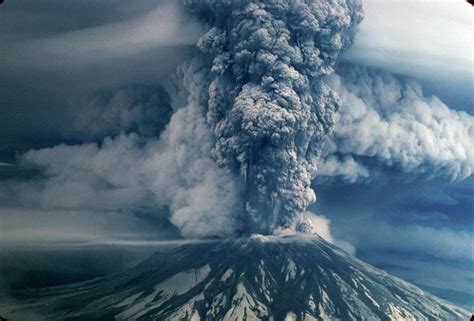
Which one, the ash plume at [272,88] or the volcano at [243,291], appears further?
the volcano at [243,291]

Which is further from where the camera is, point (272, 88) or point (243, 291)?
point (243, 291)

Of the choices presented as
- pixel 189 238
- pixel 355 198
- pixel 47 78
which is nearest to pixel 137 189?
pixel 189 238

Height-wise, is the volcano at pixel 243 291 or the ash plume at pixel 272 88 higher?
the ash plume at pixel 272 88

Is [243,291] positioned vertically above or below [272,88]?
below

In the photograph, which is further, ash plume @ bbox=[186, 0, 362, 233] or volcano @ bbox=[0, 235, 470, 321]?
volcano @ bbox=[0, 235, 470, 321]
